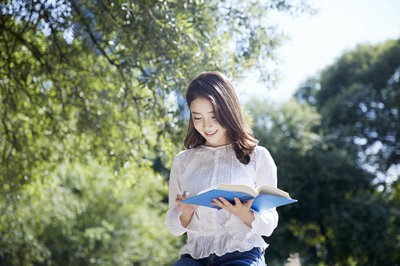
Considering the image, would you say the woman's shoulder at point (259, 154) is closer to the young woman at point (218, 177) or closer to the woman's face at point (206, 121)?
the young woman at point (218, 177)

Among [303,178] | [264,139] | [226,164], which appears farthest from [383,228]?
[226,164]

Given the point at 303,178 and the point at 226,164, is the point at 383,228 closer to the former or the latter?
the point at 303,178

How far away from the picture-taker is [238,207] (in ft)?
7.00

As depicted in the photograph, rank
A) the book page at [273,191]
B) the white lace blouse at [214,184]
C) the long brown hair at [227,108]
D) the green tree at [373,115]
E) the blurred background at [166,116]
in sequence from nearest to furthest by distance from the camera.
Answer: the book page at [273,191] < the white lace blouse at [214,184] < the long brown hair at [227,108] < the blurred background at [166,116] < the green tree at [373,115]

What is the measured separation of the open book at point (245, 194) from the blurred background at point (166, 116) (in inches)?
33.4

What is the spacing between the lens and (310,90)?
17.5 metres

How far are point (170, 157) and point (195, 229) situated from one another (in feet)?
7.81

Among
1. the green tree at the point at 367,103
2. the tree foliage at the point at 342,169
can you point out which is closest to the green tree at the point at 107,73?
the tree foliage at the point at 342,169

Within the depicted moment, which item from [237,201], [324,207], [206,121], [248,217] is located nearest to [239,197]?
[237,201]

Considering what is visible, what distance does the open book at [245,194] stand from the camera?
197cm

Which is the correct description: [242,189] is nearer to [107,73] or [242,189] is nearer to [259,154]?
[259,154]


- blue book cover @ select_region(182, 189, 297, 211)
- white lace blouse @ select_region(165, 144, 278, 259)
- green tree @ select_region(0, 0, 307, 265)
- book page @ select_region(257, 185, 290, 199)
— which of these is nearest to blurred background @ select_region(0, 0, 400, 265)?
green tree @ select_region(0, 0, 307, 265)

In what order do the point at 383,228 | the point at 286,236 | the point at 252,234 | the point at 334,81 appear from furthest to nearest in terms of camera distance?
1. the point at 334,81
2. the point at 286,236
3. the point at 383,228
4. the point at 252,234

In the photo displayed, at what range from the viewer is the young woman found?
7.20 feet
